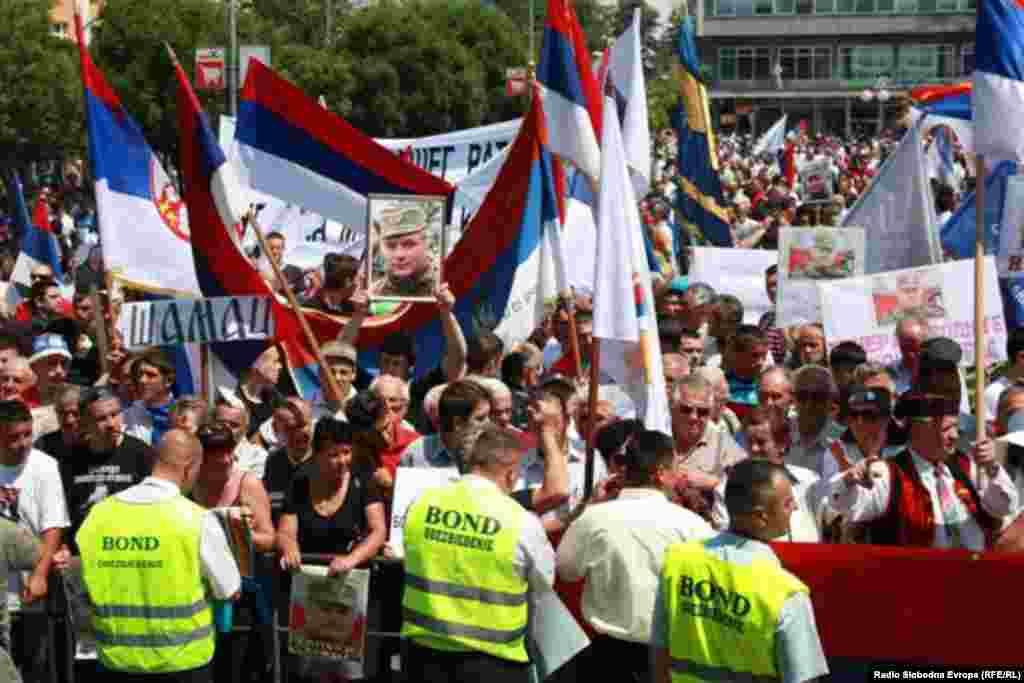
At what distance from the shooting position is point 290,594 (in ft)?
26.4

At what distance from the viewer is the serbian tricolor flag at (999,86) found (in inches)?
358

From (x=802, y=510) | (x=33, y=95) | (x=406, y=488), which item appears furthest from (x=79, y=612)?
(x=33, y=95)

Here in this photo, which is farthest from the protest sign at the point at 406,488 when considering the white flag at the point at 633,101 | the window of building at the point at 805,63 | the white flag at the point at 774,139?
the window of building at the point at 805,63

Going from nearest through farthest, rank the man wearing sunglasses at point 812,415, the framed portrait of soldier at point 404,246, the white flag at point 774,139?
the man wearing sunglasses at point 812,415 → the framed portrait of soldier at point 404,246 → the white flag at point 774,139

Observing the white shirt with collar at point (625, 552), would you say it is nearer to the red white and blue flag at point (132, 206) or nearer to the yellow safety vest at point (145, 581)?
the yellow safety vest at point (145, 581)

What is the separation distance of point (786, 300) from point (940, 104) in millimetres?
2847

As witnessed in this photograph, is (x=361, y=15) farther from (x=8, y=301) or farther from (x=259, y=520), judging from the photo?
(x=259, y=520)

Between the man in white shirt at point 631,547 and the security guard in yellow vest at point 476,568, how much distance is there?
0.15 m

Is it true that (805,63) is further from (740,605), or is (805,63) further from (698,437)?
(740,605)

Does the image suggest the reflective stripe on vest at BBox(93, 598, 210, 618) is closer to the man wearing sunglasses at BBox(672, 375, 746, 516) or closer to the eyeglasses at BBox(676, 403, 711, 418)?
the man wearing sunglasses at BBox(672, 375, 746, 516)

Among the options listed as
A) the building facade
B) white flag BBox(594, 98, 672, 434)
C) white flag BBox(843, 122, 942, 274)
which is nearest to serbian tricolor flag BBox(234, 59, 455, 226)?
white flag BBox(843, 122, 942, 274)

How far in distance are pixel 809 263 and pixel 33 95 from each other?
2957 centimetres

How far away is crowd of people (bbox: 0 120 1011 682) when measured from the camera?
6.92 meters

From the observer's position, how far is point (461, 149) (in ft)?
48.9
